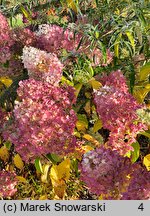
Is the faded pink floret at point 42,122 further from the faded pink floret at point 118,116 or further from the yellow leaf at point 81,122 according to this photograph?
the yellow leaf at point 81,122

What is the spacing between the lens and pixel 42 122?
1.77 metres

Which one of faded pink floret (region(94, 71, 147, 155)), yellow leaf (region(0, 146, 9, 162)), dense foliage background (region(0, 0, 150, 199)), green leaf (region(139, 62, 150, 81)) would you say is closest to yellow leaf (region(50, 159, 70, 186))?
dense foliage background (region(0, 0, 150, 199))

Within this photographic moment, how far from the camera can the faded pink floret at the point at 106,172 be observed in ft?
5.42

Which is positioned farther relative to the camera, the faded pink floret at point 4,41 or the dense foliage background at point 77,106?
the faded pink floret at point 4,41

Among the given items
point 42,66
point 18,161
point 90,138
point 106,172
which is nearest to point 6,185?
point 18,161

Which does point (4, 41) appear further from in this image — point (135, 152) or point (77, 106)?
point (135, 152)

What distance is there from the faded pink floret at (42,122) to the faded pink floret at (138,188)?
294 mm

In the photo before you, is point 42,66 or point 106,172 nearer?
point 106,172

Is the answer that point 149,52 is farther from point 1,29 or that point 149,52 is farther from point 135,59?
point 1,29

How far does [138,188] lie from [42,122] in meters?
0.40

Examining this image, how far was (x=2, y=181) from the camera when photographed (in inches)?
84.8

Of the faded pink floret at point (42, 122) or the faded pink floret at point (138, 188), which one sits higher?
the faded pink floret at point (42, 122)

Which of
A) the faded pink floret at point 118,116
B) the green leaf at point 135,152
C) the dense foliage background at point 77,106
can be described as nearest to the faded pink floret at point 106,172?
the dense foliage background at point 77,106

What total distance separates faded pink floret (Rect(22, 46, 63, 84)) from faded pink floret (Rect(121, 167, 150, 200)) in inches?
20.7
